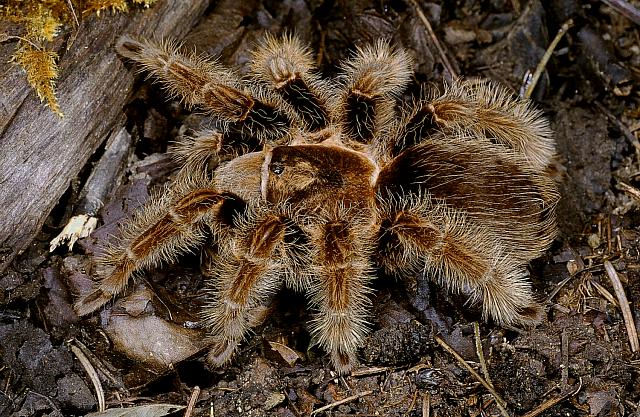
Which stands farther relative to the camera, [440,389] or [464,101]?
[464,101]

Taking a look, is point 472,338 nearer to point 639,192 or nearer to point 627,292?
point 627,292

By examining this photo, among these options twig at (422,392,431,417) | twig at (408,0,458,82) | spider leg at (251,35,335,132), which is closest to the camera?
twig at (422,392,431,417)

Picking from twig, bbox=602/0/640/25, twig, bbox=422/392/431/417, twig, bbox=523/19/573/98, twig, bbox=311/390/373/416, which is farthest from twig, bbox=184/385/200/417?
twig, bbox=602/0/640/25

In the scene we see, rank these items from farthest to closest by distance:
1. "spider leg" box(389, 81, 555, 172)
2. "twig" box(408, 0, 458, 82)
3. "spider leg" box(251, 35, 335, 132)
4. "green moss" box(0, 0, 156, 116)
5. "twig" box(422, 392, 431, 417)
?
"twig" box(408, 0, 458, 82), "spider leg" box(251, 35, 335, 132), "spider leg" box(389, 81, 555, 172), "twig" box(422, 392, 431, 417), "green moss" box(0, 0, 156, 116)

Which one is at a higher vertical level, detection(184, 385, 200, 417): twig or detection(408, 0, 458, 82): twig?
detection(408, 0, 458, 82): twig

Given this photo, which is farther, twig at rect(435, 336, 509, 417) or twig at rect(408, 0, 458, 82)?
twig at rect(408, 0, 458, 82)

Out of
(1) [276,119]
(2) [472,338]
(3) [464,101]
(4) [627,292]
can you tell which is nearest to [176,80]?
(1) [276,119]

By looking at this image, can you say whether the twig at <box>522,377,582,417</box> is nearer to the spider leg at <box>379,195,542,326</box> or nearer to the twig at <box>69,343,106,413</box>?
the spider leg at <box>379,195,542,326</box>
